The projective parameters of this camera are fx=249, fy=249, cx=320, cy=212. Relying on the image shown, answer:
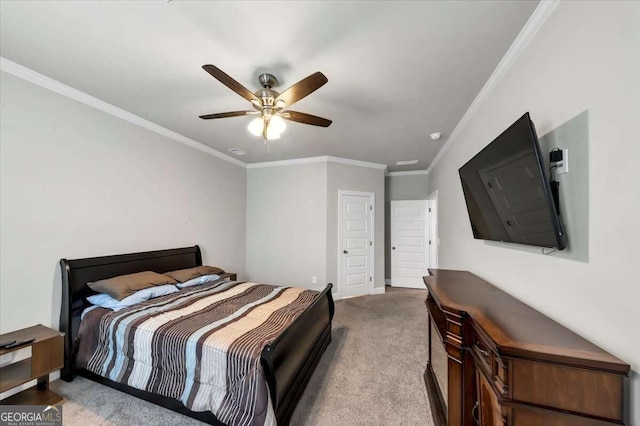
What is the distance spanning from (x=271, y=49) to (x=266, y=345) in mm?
2054

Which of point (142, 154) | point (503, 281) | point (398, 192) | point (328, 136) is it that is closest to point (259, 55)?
point (328, 136)

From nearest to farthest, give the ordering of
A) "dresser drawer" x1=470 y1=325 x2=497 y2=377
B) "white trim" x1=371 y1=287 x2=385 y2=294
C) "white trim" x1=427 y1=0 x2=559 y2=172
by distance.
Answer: "dresser drawer" x1=470 y1=325 x2=497 y2=377 → "white trim" x1=427 y1=0 x2=559 y2=172 → "white trim" x1=371 y1=287 x2=385 y2=294

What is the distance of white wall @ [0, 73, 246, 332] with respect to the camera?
206 centimetres

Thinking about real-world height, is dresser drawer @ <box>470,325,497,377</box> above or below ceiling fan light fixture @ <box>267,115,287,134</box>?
below

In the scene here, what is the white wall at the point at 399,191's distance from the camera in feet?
18.5

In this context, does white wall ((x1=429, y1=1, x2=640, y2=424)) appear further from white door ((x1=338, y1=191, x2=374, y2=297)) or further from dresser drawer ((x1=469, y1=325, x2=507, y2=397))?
white door ((x1=338, y1=191, x2=374, y2=297))

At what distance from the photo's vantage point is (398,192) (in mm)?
5809

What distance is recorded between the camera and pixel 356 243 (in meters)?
4.89

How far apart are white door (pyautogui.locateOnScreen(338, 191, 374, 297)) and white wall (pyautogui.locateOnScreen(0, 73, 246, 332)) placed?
2.65 meters

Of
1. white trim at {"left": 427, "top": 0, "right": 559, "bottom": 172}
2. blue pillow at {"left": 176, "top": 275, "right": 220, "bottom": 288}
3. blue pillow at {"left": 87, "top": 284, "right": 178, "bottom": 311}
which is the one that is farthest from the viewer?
blue pillow at {"left": 176, "top": 275, "right": 220, "bottom": 288}

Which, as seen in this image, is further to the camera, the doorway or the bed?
the doorway

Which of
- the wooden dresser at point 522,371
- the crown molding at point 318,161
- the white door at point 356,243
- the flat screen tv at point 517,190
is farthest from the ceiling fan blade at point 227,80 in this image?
the white door at point 356,243

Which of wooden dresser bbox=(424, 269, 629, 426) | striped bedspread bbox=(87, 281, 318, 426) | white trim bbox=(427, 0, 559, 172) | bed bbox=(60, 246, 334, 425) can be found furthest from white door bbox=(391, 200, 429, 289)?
wooden dresser bbox=(424, 269, 629, 426)

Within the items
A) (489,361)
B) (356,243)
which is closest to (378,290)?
(356,243)
